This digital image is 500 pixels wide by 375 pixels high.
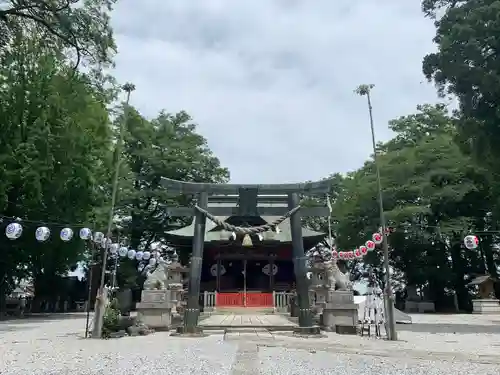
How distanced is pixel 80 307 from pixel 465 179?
103 ft

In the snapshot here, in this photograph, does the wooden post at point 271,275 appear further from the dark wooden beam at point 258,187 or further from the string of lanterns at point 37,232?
the dark wooden beam at point 258,187

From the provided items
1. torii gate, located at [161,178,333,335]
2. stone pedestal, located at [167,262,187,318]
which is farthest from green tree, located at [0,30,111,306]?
torii gate, located at [161,178,333,335]

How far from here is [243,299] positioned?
80.5 feet

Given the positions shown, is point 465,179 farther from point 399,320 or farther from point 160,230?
point 160,230

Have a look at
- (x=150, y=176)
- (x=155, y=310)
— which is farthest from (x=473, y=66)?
(x=150, y=176)

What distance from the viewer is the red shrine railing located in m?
24.3

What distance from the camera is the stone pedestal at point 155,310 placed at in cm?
1580

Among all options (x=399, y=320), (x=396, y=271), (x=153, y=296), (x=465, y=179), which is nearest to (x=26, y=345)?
(x=153, y=296)

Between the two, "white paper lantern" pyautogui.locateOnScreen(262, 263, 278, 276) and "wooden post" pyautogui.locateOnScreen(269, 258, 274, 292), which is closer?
"wooden post" pyautogui.locateOnScreen(269, 258, 274, 292)

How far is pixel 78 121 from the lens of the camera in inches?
946

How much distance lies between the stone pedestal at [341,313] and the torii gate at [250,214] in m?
1.63

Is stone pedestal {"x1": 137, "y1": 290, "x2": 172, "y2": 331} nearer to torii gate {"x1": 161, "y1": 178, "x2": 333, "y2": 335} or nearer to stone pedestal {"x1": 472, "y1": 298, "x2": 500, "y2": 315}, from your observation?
torii gate {"x1": 161, "y1": 178, "x2": 333, "y2": 335}

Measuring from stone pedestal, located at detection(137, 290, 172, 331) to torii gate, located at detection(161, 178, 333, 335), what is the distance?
2045 mm

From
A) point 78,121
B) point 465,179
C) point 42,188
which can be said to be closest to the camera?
point 42,188
